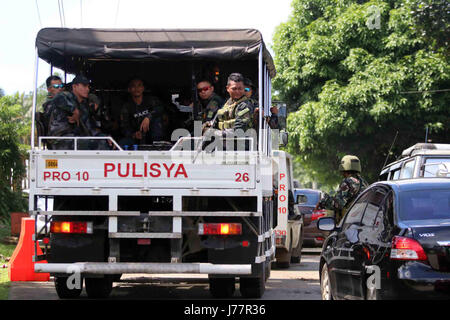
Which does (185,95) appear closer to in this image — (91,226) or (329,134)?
(91,226)

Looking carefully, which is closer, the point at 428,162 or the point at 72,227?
the point at 72,227

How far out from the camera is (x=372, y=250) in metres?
7.20

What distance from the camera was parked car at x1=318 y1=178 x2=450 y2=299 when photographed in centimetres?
652

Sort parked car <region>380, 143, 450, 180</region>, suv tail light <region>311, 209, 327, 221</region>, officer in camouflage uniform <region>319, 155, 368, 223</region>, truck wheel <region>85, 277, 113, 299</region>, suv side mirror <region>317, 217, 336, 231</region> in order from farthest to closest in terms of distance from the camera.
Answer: suv tail light <region>311, 209, 327, 221</region> → parked car <region>380, 143, 450, 180</region> → officer in camouflage uniform <region>319, 155, 368, 223</region> → truck wheel <region>85, 277, 113, 299</region> → suv side mirror <region>317, 217, 336, 231</region>

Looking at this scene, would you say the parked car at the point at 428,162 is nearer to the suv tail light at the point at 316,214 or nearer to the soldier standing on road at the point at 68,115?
the soldier standing on road at the point at 68,115

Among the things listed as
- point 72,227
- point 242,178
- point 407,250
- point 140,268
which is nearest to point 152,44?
point 242,178

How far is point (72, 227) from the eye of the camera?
9.70 metres

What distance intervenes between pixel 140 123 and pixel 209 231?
2.79 metres

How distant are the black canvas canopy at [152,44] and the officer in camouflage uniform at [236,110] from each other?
396 mm

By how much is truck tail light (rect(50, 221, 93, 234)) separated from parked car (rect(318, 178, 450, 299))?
9.50ft

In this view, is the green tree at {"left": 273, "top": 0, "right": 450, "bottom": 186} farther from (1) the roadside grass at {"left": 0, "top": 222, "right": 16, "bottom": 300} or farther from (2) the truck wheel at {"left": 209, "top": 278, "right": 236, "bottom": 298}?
(2) the truck wheel at {"left": 209, "top": 278, "right": 236, "bottom": 298}

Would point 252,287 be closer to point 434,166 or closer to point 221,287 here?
point 221,287

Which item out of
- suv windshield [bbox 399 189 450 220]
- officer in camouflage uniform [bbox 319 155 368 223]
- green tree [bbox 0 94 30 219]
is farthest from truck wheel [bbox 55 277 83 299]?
green tree [bbox 0 94 30 219]

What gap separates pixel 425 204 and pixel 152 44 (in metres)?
4.69
